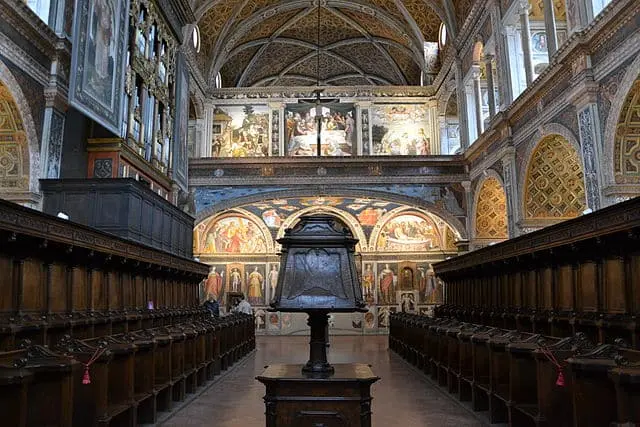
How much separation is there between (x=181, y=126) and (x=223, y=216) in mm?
6163

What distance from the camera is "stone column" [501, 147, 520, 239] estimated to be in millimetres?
15414

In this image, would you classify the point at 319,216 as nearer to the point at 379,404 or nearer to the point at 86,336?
the point at 379,404

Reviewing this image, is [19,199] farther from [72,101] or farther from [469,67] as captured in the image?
[469,67]

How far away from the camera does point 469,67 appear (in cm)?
2002

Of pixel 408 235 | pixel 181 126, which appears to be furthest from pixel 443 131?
pixel 181 126

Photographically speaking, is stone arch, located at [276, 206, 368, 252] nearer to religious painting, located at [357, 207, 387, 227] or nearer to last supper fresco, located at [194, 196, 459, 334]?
last supper fresco, located at [194, 196, 459, 334]

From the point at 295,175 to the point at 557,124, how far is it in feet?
36.7

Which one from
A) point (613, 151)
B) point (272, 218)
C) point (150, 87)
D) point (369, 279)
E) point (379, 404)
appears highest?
point (150, 87)

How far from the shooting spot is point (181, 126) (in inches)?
733

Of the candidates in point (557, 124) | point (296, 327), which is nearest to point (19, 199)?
point (557, 124)

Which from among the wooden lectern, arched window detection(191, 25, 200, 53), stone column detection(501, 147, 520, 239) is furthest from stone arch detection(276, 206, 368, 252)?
the wooden lectern

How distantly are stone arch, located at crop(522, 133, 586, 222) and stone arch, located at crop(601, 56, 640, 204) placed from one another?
3.22 meters

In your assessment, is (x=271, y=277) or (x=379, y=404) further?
(x=271, y=277)

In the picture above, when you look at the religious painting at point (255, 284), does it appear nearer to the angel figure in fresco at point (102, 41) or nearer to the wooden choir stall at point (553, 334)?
the wooden choir stall at point (553, 334)
